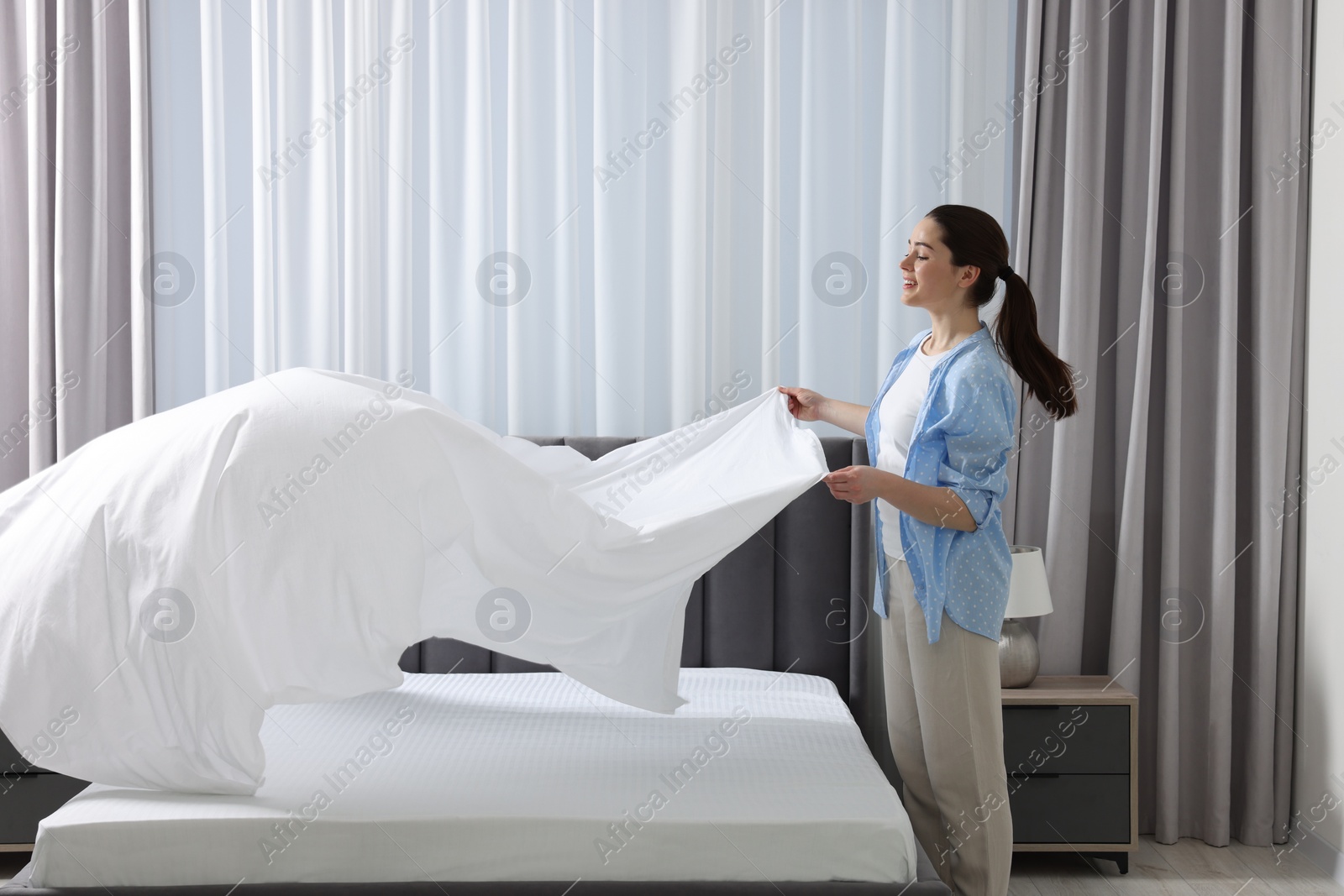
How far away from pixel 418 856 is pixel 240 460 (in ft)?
2.45

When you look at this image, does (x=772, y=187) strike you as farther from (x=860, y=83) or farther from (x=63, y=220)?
(x=63, y=220)

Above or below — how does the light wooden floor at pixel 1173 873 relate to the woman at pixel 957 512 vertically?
below

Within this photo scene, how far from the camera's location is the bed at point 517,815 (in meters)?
1.69

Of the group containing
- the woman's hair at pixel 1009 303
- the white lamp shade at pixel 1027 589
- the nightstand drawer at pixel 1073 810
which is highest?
the woman's hair at pixel 1009 303

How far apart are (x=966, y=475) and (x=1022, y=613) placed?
2.70ft

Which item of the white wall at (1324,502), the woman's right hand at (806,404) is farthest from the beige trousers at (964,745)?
the white wall at (1324,502)

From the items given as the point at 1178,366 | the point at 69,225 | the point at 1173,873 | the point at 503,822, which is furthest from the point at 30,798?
the point at 1178,366

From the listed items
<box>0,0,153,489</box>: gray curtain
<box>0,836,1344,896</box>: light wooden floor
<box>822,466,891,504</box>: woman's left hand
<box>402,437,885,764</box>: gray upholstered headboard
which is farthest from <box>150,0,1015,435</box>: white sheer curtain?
<box>0,836,1344,896</box>: light wooden floor

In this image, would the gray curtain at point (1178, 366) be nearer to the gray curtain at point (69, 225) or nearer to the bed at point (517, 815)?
the bed at point (517, 815)

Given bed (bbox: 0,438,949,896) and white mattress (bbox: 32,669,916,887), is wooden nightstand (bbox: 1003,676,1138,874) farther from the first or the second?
white mattress (bbox: 32,669,916,887)

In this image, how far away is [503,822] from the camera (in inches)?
68.2

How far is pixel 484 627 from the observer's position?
7.01 feet

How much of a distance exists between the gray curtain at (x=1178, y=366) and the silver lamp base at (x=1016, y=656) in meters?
0.26

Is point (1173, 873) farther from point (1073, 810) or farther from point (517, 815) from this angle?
point (517, 815)
